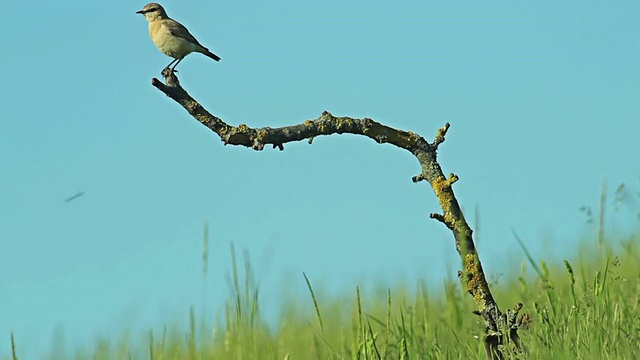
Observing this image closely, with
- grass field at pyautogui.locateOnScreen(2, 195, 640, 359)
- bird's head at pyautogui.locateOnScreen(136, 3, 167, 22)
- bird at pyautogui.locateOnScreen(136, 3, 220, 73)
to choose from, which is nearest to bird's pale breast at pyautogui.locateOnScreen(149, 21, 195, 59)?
bird at pyautogui.locateOnScreen(136, 3, 220, 73)

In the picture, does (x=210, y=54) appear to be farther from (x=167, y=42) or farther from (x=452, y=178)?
(x=452, y=178)

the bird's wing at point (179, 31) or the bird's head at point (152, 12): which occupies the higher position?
the bird's head at point (152, 12)

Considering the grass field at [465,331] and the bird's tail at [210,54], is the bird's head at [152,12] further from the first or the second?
the grass field at [465,331]

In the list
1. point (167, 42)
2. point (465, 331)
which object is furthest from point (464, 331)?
point (167, 42)

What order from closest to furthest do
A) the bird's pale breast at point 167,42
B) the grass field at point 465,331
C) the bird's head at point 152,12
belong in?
the grass field at point 465,331 → the bird's pale breast at point 167,42 → the bird's head at point 152,12

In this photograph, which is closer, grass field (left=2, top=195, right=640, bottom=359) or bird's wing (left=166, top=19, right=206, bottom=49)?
grass field (left=2, top=195, right=640, bottom=359)

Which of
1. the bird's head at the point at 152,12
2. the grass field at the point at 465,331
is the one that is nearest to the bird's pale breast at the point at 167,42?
the bird's head at the point at 152,12

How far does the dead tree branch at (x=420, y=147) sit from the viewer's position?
4387 millimetres

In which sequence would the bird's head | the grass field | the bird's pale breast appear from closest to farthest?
the grass field, the bird's pale breast, the bird's head

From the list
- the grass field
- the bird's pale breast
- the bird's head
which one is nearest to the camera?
the grass field

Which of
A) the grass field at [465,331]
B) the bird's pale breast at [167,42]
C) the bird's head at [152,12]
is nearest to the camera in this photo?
the grass field at [465,331]

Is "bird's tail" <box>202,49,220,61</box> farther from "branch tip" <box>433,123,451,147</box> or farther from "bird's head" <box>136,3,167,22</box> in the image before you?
"branch tip" <box>433,123,451,147</box>

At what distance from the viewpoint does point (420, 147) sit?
4.57m

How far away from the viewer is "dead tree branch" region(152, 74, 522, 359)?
4.39 m
